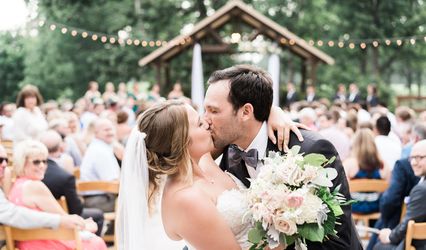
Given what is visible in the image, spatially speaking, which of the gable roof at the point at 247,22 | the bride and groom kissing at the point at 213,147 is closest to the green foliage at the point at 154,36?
the gable roof at the point at 247,22

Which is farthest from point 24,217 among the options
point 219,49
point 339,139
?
point 219,49

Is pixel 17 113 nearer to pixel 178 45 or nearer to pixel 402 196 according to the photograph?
pixel 402 196

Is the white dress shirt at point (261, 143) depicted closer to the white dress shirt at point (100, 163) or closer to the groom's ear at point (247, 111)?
the groom's ear at point (247, 111)

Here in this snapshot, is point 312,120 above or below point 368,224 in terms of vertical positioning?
above

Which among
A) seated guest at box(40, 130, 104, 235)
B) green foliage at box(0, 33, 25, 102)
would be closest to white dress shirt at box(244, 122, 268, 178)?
seated guest at box(40, 130, 104, 235)

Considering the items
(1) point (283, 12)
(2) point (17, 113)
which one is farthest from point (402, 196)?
(1) point (283, 12)

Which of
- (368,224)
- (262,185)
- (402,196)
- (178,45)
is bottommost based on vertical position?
(368,224)

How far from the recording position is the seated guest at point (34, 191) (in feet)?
18.4

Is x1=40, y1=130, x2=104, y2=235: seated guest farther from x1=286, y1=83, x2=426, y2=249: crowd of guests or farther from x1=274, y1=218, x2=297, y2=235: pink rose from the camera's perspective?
x1=274, y1=218, x2=297, y2=235: pink rose

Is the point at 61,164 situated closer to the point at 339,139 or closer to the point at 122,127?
the point at 122,127

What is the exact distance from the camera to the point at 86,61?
34.1 meters

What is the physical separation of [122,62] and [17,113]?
73.0 feet

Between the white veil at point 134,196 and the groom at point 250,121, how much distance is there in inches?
15.8

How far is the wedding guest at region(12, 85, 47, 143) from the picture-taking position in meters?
9.80
